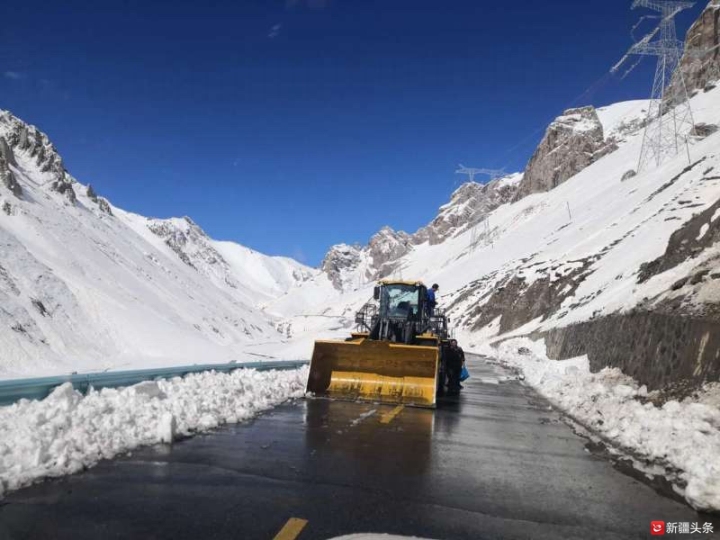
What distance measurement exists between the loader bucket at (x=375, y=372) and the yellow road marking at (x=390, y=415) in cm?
63

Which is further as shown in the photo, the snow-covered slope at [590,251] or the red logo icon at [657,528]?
the snow-covered slope at [590,251]

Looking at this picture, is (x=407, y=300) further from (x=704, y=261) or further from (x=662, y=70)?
(x=662, y=70)

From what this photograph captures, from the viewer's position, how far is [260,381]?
12242mm

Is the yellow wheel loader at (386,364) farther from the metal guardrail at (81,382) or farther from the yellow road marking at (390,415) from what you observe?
the metal guardrail at (81,382)

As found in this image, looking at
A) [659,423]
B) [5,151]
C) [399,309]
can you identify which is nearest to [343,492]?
[659,423]

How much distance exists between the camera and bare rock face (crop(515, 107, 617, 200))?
443 feet

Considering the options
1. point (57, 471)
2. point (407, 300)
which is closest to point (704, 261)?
point (407, 300)

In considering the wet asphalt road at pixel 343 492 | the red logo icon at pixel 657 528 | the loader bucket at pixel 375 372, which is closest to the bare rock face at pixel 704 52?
the loader bucket at pixel 375 372

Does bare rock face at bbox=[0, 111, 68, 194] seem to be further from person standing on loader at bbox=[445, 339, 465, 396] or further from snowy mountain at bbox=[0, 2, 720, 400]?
person standing on loader at bbox=[445, 339, 465, 396]

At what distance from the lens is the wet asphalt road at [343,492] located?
4383 mm

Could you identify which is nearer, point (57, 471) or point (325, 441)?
point (57, 471)

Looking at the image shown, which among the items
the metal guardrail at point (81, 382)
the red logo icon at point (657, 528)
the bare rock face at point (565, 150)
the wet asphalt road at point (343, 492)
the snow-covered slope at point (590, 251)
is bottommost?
the wet asphalt road at point (343, 492)

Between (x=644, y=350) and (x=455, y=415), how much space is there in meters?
5.18

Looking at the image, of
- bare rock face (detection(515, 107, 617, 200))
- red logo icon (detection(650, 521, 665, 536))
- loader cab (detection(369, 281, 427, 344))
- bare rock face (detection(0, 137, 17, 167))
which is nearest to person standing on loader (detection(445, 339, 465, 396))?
loader cab (detection(369, 281, 427, 344))
